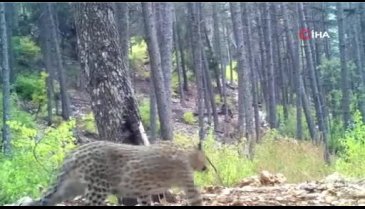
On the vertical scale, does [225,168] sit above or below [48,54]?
below

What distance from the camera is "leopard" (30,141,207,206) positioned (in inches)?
236

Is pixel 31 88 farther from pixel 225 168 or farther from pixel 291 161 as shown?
pixel 225 168

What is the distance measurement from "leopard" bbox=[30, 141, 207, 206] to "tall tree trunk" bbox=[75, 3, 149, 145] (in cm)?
171

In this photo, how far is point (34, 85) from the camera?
3344 centimetres

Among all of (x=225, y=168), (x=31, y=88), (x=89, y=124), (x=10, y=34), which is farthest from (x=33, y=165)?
(x=10, y=34)

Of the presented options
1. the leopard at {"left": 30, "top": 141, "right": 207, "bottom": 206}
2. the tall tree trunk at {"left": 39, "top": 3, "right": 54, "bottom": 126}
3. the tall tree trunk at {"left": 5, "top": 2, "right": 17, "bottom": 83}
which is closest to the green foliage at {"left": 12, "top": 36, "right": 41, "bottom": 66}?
the tall tree trunk at {"left": 5, "top": 2, "right": 17, "bottom": 83}

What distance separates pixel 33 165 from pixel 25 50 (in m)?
29.5

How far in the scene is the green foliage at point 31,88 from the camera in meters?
31.8

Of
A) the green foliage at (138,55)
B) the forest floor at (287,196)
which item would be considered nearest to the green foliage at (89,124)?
the green foliage at (138,55)

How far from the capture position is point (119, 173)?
6094 mm

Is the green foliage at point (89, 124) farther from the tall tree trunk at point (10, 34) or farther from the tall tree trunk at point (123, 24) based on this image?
the tall tree trunk at point (123, 24)

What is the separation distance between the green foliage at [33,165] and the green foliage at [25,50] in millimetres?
27978

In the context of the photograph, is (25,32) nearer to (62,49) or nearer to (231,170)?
(62,49)

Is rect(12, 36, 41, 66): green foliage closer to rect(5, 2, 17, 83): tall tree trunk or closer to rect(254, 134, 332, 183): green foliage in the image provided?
rect(5, 2, 17, 83): tall tree trunk
